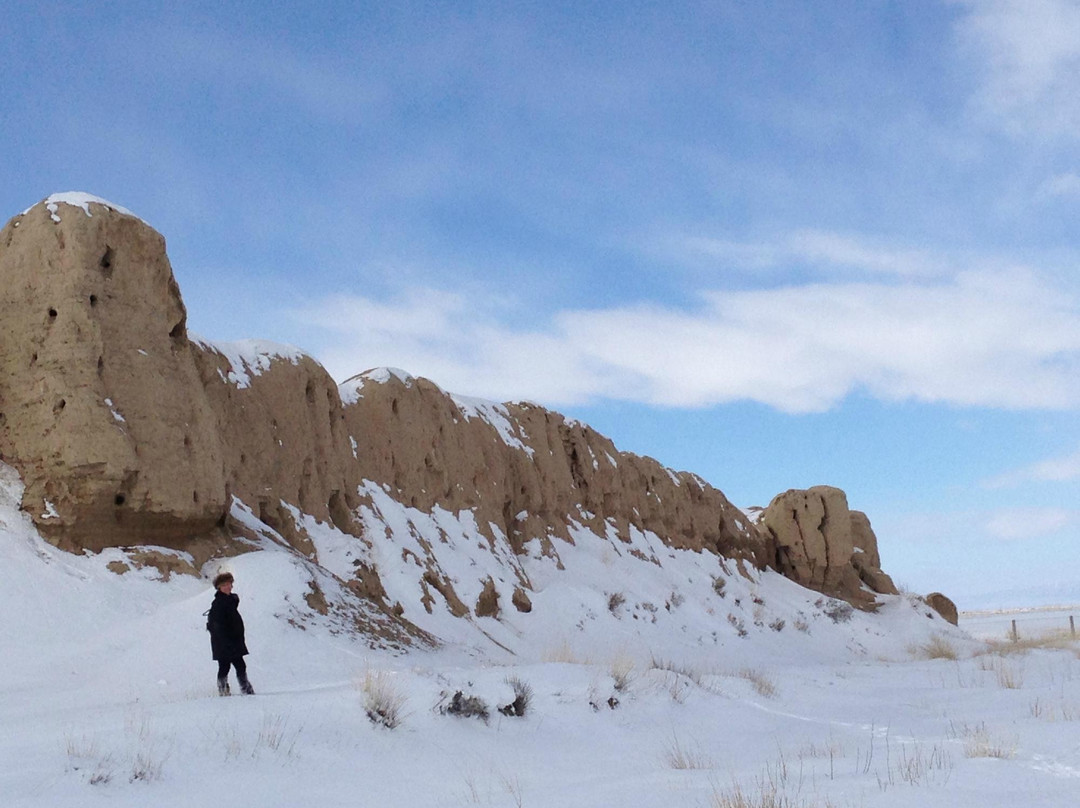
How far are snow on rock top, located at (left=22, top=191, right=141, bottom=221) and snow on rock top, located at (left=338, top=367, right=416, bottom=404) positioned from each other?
8255 mm

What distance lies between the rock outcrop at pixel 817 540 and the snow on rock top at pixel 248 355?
2575 centimetres

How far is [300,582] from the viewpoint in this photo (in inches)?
559

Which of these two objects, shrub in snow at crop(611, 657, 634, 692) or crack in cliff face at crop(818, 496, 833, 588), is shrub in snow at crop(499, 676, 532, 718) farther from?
crack in cliff face at crop(818, 496, 833, 588)

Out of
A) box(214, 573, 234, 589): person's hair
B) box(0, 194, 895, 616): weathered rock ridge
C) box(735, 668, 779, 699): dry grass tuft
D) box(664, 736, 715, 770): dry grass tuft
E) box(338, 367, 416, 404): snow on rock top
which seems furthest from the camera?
box(338, 367, 416, 404): snow on rock top

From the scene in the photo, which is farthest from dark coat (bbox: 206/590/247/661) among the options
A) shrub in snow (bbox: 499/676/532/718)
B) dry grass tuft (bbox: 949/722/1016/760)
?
dry grass tuft (bbox: 949/722/1016/760)

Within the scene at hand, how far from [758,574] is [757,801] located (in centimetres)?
3346

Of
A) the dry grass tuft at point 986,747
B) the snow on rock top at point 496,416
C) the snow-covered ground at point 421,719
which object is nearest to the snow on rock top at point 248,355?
the snow-covered ground at point 421,719

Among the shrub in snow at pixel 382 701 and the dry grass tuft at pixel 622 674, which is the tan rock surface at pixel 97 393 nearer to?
the shrub in snow at pixel 382 701

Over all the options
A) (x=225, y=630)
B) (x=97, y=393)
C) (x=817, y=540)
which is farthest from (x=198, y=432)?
(x=817, y=540)

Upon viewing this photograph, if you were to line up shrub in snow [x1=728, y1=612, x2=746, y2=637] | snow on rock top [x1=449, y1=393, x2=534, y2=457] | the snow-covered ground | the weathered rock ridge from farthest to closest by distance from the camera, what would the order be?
shrub in snow [x1=728, y1=612, x2=746, y2=637] → snow on rock top [x1=449, y1=393, x2=534, y2=457] → the weathered rock ridge → the snow-covered ground

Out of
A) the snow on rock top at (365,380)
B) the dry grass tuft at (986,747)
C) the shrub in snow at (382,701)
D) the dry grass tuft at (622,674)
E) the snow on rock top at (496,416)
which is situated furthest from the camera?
the snow on rock top at (496,416)

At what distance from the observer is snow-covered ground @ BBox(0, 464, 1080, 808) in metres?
6.50

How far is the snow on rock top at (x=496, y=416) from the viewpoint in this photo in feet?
91.6

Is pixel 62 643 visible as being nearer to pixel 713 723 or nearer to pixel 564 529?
pixel 713 723
